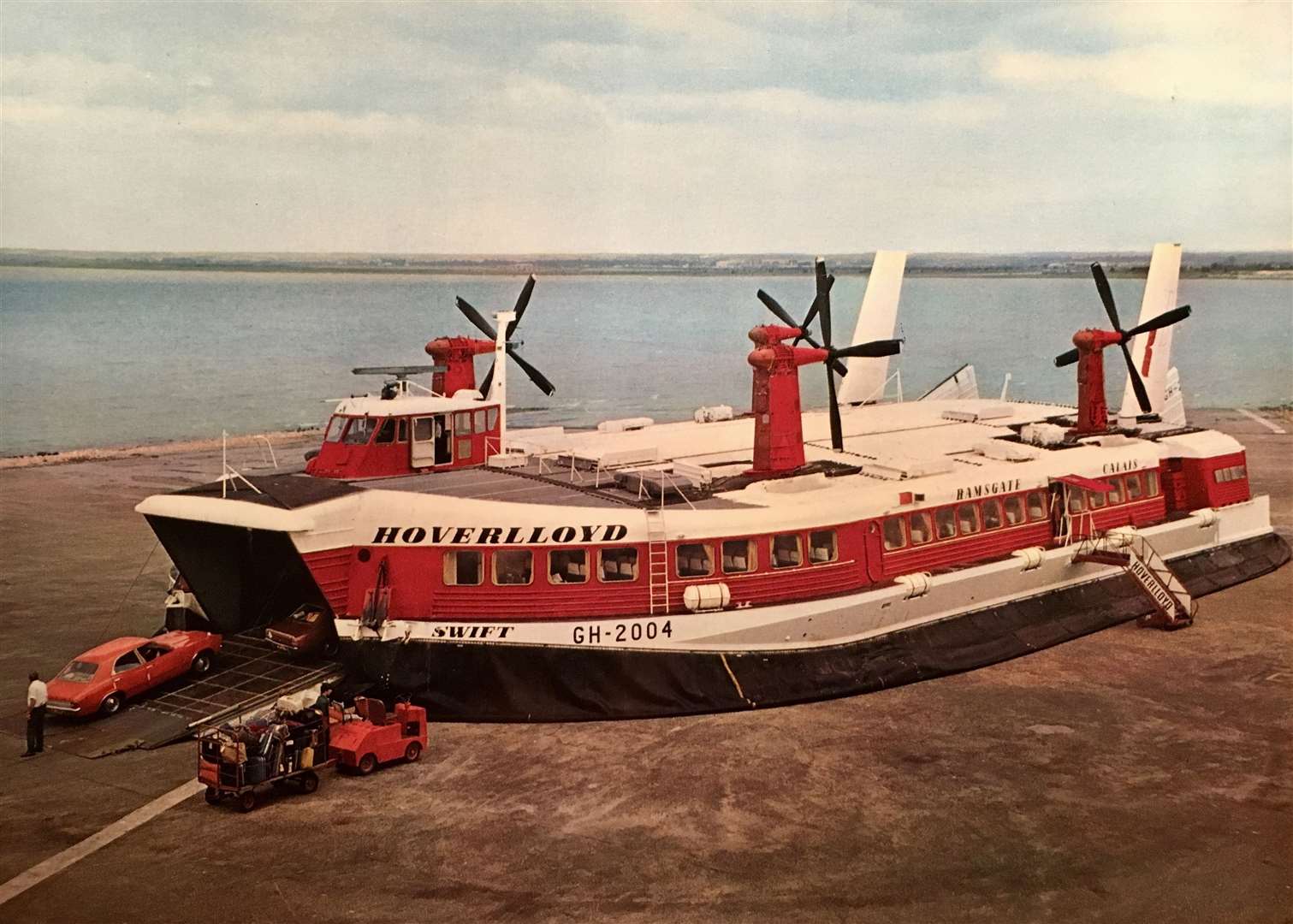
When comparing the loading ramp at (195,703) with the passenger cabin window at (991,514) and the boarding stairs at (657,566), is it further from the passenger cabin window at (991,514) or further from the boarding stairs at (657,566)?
the passenger cabin window at (991,514)

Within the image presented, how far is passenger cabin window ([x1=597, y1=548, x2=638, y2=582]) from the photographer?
756 inches

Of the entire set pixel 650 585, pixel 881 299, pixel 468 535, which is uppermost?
pixel 881 299

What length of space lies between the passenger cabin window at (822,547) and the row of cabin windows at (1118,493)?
6.82 metres

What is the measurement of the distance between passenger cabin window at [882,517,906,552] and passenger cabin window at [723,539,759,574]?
304 centimetres

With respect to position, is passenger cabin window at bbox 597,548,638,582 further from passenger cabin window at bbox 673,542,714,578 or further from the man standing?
the man standing

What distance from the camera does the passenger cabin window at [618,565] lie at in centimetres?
1920

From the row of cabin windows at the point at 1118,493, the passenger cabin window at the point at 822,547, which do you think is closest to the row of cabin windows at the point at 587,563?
the passenger cabin window at the point at 822,547

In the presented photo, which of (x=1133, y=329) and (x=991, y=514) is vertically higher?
(x=1133, y=329)

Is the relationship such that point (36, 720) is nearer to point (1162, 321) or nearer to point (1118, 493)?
point (1118, 493)

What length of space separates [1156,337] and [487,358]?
6120 centimetres

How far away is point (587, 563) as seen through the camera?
19125mm

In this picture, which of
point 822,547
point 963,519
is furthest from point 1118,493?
point 822,547

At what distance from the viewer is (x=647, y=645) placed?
19094mm

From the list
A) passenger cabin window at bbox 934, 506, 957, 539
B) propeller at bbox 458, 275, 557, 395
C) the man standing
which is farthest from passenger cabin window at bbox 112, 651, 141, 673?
passenger cabin window at bbox 934, 506, 957, 539
